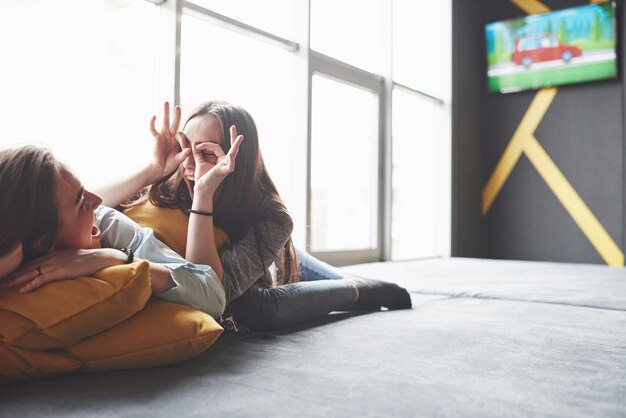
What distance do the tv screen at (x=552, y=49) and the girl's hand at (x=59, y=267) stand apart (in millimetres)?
4447

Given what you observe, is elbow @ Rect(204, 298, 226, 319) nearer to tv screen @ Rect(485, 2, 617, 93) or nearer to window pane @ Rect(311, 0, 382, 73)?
window pane @ Rect(311, 0, 382, 73)

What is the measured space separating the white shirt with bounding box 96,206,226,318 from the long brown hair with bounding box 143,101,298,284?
8.3 inches

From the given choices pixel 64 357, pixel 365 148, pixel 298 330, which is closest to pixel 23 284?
pixel 64 357

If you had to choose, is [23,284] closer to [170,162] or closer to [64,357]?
[64,357]

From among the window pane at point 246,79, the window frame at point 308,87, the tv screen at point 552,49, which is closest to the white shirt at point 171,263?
the window pane at point 246,79

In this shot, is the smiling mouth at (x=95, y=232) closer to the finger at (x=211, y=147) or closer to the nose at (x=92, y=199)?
the nose at (x=92, y=199)

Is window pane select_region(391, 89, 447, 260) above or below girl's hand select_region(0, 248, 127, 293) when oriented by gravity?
above

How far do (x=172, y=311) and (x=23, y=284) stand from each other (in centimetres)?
27

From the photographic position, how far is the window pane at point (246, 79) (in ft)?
9.20

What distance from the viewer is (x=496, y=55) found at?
4.98 metres

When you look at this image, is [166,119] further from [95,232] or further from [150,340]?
[150,340]

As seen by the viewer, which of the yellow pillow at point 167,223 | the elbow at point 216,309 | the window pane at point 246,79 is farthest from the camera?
the window pane at point 246,79

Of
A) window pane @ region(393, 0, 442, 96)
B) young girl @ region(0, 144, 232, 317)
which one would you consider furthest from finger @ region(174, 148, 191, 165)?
window pane @ region(393, 0, 442, 96)

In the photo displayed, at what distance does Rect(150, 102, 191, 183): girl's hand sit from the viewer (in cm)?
152
